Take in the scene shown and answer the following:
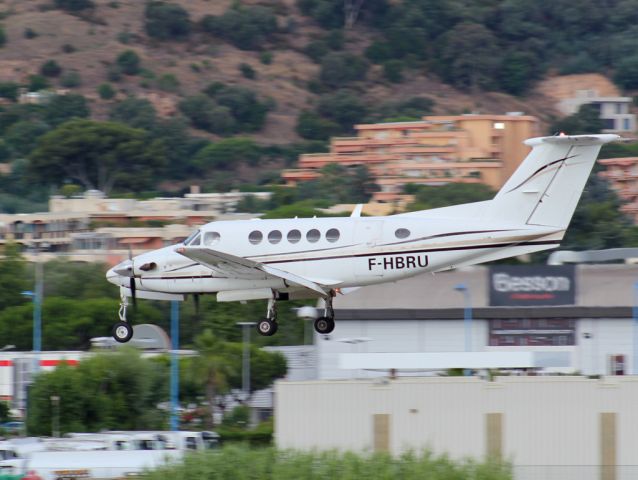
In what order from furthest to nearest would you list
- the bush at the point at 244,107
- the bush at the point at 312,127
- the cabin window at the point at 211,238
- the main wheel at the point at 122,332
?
the bush at the point at 312,127 < the bush at the point at 244,107 < the main wheel at the point at 122,332 < the cabin window at the point at 211,238

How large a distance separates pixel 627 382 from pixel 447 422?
6.01m

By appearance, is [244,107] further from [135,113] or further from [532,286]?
[532,286]

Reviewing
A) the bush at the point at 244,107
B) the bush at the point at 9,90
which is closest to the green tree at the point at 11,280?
the bush at the point at 244,107

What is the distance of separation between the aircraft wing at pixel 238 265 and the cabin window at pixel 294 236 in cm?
99

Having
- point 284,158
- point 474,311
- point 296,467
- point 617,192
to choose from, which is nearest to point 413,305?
point 474,311

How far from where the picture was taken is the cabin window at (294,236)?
130 feet

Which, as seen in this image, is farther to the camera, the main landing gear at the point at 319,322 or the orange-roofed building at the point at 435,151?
the orange-roofed building at the point at 435,151

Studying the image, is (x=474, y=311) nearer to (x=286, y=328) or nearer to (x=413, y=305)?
(x=413, y=305)

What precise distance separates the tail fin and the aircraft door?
365cm

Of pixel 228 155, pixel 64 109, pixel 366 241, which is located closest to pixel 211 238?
pixel 366 241

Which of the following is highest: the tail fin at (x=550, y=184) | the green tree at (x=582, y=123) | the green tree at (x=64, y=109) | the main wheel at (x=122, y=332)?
the green tree at (x=64, y=109)

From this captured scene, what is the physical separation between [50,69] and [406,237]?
166 meters

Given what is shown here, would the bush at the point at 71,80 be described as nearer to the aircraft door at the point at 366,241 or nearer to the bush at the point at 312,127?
the bush at the point at 312,127

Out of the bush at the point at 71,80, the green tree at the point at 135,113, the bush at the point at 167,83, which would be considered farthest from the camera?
the bush at the point at 167,83
